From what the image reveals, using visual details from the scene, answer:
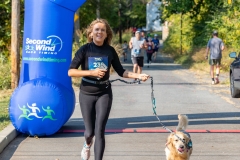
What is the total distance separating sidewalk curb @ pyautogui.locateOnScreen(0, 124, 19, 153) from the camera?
825cm

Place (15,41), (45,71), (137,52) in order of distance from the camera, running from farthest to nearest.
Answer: (137,52) < (15,41) < (45,71)

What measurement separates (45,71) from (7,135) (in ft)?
4.45

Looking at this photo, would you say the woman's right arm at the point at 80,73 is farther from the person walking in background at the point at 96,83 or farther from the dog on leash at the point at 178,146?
the dog on leash at the point at 178,146

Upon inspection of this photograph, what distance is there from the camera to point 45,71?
30.9 ft

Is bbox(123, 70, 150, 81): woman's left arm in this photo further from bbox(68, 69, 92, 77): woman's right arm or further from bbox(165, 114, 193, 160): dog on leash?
bbox(165, 114, 193, 160): dog on leash

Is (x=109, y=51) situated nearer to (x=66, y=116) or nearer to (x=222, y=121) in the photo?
(x=66, y=116)

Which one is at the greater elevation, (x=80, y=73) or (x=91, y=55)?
(x=91, y=55)

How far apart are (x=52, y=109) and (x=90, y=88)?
94.9 inches

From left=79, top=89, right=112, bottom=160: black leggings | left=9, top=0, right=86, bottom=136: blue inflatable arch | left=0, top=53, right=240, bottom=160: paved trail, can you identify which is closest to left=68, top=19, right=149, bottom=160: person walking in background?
left=79, top=89, right=112, bottom=160: black leggings

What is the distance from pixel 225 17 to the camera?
28578mm

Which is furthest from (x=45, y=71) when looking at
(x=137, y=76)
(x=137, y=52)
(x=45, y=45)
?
(x=137, y=52)

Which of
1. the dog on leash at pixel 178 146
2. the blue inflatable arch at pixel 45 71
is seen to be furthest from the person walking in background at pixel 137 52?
the dog on leash at pixel 178 146

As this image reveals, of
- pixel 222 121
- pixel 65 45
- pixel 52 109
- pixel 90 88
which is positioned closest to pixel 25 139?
pixel 52 109

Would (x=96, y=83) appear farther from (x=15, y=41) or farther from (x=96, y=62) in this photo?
(x=15, y=41)
